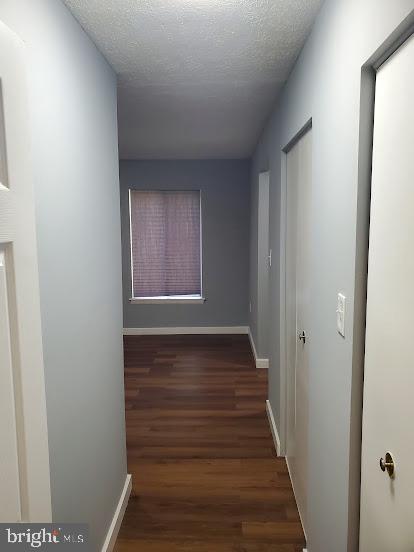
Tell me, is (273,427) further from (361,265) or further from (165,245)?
(165,245)

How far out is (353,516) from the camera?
1.42 metres

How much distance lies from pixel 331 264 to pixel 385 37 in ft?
2.44

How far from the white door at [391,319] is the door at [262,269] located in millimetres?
3368

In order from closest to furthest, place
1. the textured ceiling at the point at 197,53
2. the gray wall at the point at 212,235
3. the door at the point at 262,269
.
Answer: the textured ceiling at the point at 197,53 < the door at the point at 262,269 < the gray wall at the point at 212,235

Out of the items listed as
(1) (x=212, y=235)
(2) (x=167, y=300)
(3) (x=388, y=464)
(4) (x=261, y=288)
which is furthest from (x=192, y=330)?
(3) (x=388, y=464)

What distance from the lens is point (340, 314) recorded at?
1.48 meters

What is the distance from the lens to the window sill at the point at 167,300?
5988mm

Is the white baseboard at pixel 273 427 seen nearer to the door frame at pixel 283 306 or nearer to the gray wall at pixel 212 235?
the door frame at pixel 283 306

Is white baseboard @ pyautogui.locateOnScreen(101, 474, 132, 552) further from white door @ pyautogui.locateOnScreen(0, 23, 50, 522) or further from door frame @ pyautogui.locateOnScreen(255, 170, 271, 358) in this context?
door frame @ pyautogui.locateOnScreen(255, 170, 271, 358)

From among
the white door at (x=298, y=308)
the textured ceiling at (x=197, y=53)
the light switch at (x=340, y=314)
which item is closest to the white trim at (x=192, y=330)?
the textured ceiling at (x=197, y=53)

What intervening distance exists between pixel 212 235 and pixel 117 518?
4.04 metres

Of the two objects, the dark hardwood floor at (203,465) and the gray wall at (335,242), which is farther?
the dark hardwood floor at (203,465)

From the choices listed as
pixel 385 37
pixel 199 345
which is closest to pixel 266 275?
pixel 199 345

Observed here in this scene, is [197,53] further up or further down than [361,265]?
further up
